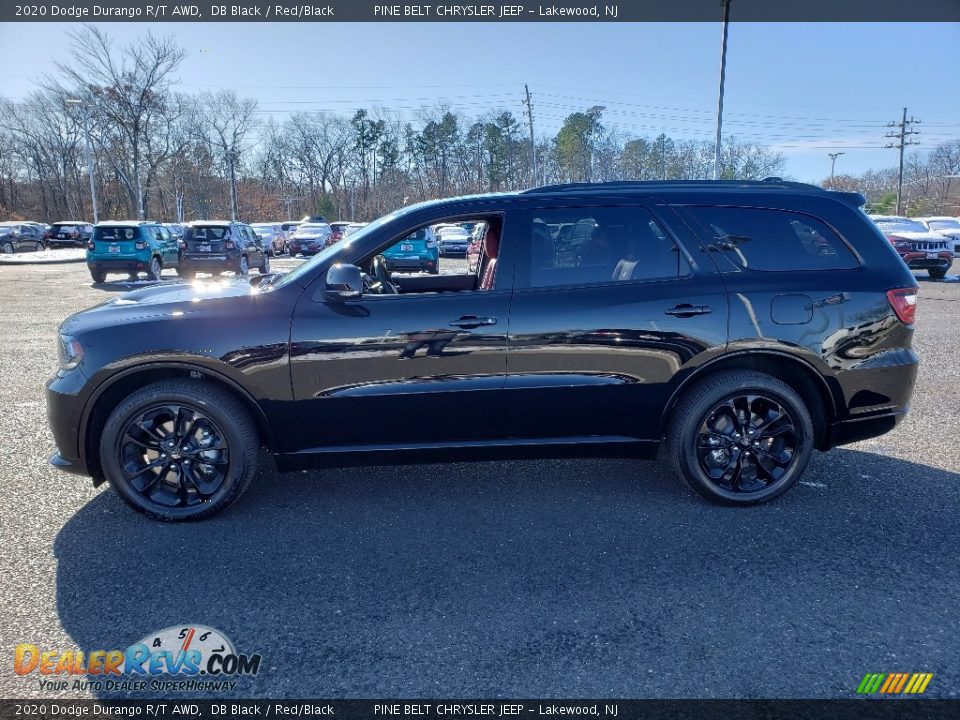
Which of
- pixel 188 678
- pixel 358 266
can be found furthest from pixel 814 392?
pixel 188 678

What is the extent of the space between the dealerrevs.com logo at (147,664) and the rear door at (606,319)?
6.14 ft

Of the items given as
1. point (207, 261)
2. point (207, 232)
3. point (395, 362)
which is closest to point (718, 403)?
point (395, 362)

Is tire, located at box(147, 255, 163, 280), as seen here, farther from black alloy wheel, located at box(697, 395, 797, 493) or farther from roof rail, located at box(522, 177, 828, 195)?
black alloy wheel, located at box(697, 395, 797, 493)

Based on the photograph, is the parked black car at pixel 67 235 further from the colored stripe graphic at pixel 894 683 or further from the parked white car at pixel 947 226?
the colored stripe graphic at pixel 894 683

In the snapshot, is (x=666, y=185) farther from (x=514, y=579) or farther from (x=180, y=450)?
(x=180, y=450)

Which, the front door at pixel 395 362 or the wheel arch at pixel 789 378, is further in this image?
the wheel arch at pixel 789 378

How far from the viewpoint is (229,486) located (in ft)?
11.6

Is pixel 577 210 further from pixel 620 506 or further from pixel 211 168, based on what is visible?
pixel 211 168

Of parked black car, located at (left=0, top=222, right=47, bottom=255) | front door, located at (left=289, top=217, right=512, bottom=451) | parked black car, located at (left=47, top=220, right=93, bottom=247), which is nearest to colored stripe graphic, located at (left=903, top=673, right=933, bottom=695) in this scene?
front door, located at (left=289, top=217, right=512, bottom=451)

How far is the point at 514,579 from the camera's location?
9.71 ft

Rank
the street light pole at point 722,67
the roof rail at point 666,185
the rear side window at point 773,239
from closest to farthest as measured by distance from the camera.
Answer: the rear side window at point 773,239
the roof rail at point 666,185
the street light pole at point 722,67

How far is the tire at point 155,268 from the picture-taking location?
1808cm

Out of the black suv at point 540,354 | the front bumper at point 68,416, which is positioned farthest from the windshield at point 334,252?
the front bumper at point 68,416

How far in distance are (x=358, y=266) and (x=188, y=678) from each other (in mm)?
2233
